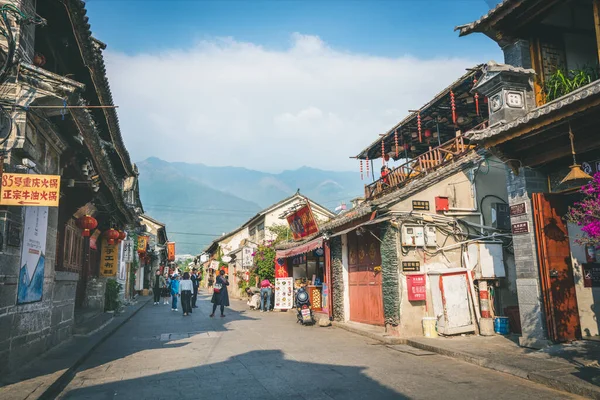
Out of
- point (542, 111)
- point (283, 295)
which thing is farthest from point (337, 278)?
point (542, 111)

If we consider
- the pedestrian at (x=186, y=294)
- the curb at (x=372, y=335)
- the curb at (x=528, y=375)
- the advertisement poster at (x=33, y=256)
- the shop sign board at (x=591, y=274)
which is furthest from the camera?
the pedestrian at (x=186, y=294)

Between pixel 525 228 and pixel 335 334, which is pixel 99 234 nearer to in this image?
pixel 335 334

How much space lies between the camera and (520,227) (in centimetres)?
934

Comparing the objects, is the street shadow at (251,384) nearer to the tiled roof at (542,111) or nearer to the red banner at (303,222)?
the tiled roof at (542,111)

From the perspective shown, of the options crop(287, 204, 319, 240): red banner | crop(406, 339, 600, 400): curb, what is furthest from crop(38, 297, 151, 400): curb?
crop(287, 204, 319, 240): red banner

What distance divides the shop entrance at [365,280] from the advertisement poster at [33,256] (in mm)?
8458

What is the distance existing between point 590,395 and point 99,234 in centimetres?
1737

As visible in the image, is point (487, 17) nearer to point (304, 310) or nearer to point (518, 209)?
point (518, 209)

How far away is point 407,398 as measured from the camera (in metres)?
5.83

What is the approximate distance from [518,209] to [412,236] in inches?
116

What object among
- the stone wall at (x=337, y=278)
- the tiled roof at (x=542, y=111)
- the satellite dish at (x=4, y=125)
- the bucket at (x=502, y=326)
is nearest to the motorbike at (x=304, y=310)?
the stone wall at (x=337, y=278)

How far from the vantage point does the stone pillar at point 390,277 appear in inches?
454

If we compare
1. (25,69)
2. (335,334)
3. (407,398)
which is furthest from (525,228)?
(25,69)

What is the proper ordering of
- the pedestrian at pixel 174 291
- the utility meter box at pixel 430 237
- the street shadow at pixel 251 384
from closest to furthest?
the street shadow at pixel 251 384 → the utility meter box at pixel 430 237 → the pedestrian at pixel 174 291
